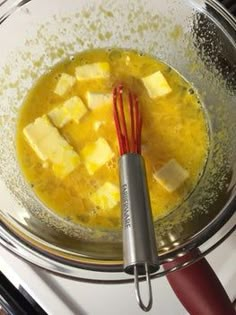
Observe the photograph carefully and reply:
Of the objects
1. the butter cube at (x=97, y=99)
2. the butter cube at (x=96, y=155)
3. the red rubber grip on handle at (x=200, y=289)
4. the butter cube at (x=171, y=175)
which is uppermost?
the butter cube at (x=97, y=99)

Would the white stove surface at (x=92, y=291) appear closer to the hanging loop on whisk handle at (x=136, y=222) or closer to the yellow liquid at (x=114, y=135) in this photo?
the yellow liquid at (x=114, y=135)

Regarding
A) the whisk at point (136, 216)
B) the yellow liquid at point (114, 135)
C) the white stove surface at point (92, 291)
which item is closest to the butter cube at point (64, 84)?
the yellow liquid at point (114, 135)

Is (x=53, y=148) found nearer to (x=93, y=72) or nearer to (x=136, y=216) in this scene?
(x=93, y=72)

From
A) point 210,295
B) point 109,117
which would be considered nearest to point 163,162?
point 109,117

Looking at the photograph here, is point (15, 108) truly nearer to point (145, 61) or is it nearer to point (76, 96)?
point (76, 96)

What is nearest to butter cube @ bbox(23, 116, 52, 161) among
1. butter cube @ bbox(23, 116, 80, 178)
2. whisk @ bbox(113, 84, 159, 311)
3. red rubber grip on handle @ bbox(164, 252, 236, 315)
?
butter cube @ bbox(23, 116, 80, 178)

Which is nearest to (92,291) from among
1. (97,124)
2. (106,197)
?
(106,197)
